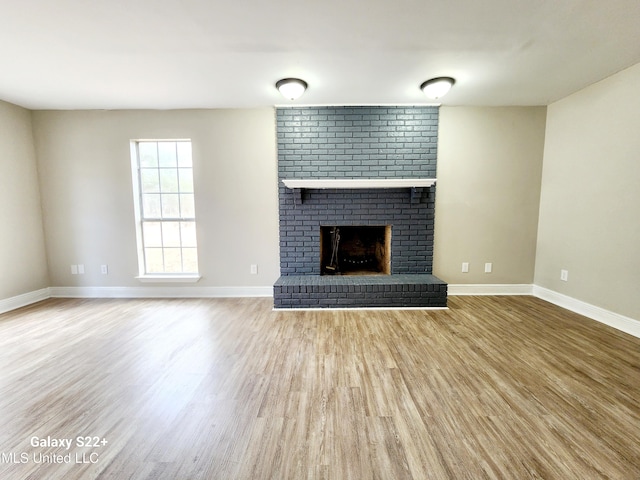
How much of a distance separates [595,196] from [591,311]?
126 cm

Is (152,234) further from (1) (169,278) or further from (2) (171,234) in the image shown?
(1) (169,278)

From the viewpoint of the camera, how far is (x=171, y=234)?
365 centimetres

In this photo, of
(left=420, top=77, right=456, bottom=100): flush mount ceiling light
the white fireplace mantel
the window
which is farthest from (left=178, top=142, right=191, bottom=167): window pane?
(left=420, top=77, right=456, bottom=100): flush mount ceiling light

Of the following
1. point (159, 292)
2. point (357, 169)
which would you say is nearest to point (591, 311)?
point (357, 169)

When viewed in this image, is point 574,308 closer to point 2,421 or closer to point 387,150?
point 387,150

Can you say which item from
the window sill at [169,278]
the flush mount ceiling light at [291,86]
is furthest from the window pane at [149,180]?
the flush mount ceiling light at [291,86]

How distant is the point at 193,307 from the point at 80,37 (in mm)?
2733

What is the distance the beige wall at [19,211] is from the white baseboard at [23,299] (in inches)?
2.1

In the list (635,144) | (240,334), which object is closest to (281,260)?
(240,334)

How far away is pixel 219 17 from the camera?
5.71 feet

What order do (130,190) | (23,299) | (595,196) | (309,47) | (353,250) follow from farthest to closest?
(353,250)
(130,190)
(23,299)
(595,196)
(309,47)

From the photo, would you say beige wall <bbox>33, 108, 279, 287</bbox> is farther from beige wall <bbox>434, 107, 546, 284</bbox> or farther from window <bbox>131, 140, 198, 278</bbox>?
beige wall <bbox>434, 107, 546, 284</bbox>

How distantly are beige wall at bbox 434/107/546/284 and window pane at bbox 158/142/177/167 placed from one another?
3.70 meters

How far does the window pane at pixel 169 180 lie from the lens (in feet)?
11.8
